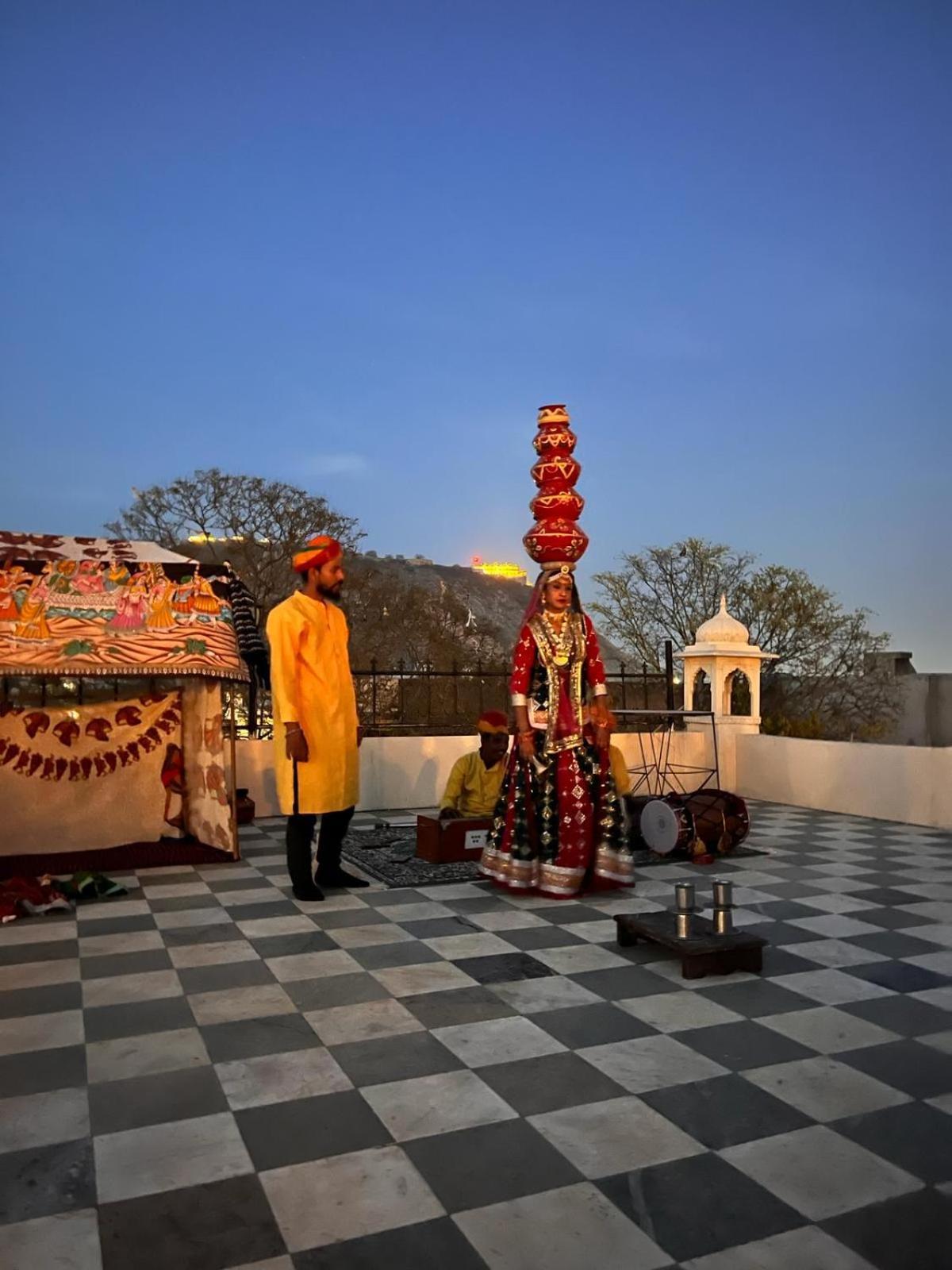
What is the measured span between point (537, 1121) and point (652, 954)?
1.82m

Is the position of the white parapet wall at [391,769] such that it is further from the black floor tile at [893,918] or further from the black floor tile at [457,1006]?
the black floor tile at [457,1006]

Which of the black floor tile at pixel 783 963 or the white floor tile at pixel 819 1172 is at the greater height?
the black floor tile at pixel 783 963

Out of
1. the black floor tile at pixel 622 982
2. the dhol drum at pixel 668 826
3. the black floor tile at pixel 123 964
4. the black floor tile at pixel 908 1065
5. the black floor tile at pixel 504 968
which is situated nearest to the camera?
the black floor tile at pixel 908 1065

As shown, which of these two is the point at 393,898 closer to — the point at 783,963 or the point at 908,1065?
the point at 783,963

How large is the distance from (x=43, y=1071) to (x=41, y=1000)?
753 mm

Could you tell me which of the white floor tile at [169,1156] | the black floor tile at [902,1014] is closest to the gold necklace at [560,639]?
the black floor tile at [902,1014]

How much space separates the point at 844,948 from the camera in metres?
4.60

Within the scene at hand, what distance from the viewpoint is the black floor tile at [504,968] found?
13.5 feet

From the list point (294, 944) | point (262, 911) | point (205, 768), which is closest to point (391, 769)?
point (205, 768)

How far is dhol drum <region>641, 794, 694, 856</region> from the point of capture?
6.86 meters

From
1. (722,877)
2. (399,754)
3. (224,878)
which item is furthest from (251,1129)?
(399,754)

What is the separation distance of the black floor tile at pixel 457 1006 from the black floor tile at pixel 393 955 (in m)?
→ 0.46

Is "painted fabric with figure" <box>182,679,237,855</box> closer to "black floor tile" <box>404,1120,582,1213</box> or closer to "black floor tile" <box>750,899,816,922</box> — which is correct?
"black floor tile" <box>750,899,816,922</box>

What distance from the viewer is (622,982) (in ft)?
13.3
